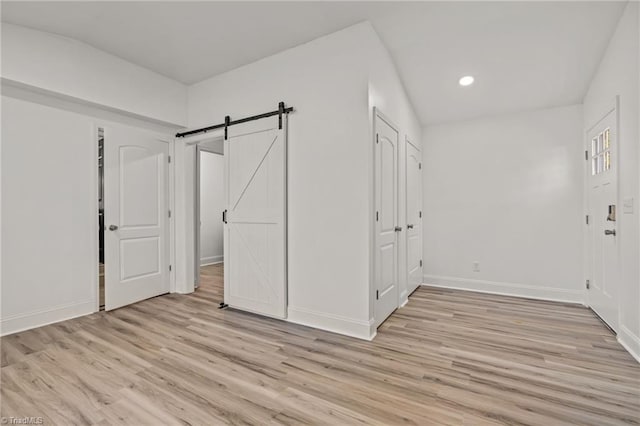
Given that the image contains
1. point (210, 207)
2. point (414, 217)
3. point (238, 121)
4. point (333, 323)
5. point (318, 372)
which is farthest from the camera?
point (210, 207)

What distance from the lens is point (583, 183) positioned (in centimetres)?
364

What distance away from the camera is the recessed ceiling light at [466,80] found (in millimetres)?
3459

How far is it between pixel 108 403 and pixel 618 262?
410cm

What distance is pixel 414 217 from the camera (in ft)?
13.7

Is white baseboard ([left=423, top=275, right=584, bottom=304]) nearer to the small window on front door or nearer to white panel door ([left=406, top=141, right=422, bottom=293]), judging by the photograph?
white panel door ([left=406, top=141, right=422, bottom=293])

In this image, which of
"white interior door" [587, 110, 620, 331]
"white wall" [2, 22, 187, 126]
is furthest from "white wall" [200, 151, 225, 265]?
"white interior door" [587, 110, 620, 331]

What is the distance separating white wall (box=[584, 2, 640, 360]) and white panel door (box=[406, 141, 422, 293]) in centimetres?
196

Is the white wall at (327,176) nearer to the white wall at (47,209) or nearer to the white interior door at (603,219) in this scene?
the white wall at (47,209)

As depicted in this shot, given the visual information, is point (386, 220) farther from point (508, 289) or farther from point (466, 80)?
point (508, 289)

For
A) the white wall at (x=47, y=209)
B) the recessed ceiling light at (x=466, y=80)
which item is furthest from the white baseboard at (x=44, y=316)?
the recessed ceiling light at (x=466, y=80)

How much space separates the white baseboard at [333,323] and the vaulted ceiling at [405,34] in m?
2.75

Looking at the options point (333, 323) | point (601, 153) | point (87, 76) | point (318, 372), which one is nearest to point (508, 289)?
point (601, 153)

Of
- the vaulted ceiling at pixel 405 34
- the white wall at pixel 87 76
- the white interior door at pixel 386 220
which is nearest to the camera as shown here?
the vaulted ceiling at pixel 405 34

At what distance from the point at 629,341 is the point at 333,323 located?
2.41m
